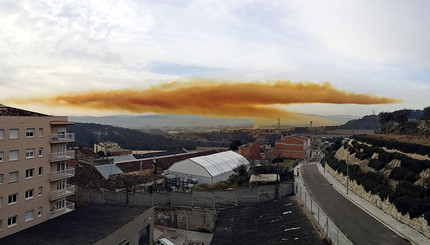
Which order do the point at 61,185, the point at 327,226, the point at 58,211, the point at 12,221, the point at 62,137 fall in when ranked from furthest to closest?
1. the point at 61,185
2. the point at 62,137
3. the point at 58,211
4. the point at 12,221
5. the point at 327,226

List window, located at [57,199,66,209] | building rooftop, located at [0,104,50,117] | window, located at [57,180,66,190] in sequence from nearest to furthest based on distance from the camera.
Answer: building rooftop, located at [0,104,50,117] → window, located at [57,199,66,209] → window, located at [57,180,66,190]

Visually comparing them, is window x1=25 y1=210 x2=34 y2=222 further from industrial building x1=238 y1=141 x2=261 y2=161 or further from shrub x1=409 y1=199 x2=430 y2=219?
industrial building x1=238 y1=141 x2=261 y2=161

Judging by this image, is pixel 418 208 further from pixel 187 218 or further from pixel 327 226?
pixel 187 218

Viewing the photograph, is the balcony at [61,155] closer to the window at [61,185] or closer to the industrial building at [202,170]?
the window at [61,185]

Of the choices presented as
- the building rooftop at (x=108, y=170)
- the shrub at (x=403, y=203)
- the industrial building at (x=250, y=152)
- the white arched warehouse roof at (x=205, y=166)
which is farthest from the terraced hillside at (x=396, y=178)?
the building rooftop at (x=108, y=170)

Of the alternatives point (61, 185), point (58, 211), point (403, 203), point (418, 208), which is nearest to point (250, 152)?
point (61, 185)

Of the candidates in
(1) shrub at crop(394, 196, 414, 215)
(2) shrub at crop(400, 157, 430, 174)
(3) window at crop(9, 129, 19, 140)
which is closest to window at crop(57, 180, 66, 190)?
(3) window at crop(9, 129, 19, 140)
